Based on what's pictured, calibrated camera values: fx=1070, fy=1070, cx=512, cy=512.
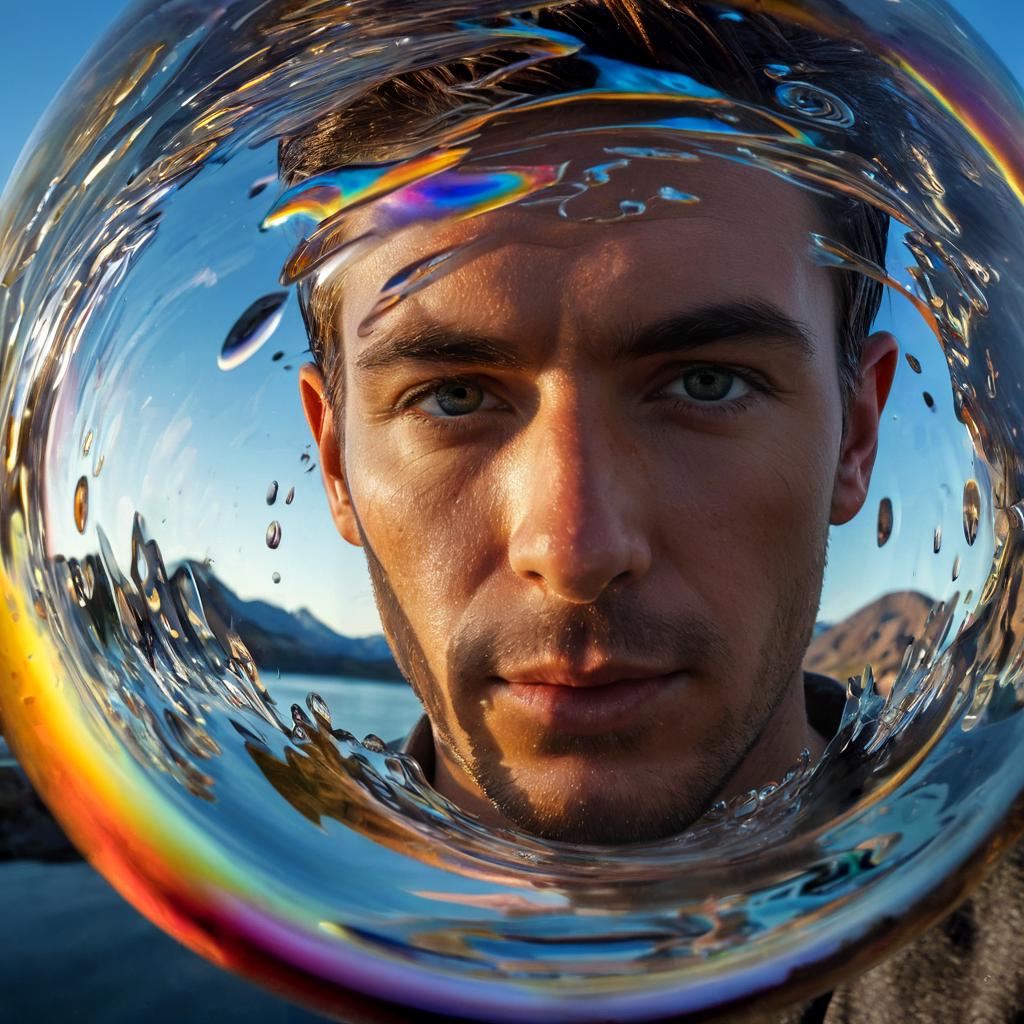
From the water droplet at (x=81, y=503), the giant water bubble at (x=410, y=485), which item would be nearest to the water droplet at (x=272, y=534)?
the giant water bubble at (x=410, y=485)

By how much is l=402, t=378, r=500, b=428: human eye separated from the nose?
0.04m

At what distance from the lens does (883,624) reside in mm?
553

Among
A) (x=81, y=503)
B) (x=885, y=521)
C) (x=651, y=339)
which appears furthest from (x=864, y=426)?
(x=81, y=503)

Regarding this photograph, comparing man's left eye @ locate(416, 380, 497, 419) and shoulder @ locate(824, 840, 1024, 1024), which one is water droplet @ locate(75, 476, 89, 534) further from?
shoulder @ locate(824, 840, 1024, 1024)

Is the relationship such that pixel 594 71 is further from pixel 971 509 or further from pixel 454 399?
pixel 971 509

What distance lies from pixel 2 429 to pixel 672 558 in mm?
279

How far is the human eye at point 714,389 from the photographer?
50 cm

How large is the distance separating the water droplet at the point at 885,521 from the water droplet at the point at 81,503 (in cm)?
39

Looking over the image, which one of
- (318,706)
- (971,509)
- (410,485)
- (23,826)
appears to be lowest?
(23,826)

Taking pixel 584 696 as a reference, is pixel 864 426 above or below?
above

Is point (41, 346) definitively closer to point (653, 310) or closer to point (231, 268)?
point (231, 268)

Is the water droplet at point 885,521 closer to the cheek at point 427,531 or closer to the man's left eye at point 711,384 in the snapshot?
the man's left eye at point 711,384

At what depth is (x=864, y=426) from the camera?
59 cm

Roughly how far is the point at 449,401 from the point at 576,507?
10 cm
